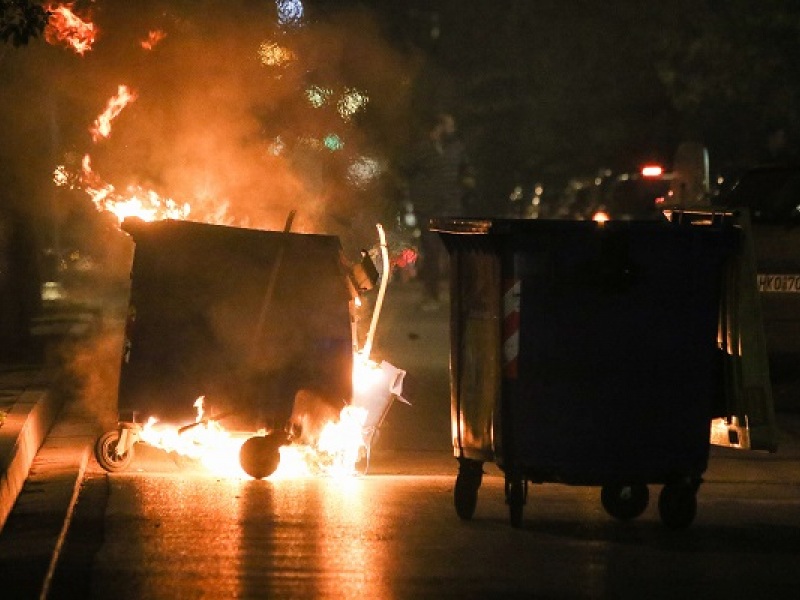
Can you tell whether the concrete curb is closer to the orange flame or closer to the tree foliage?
the orange flame

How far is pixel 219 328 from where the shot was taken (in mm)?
10516

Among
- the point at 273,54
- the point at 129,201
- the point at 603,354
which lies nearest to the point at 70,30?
the point at 273,54

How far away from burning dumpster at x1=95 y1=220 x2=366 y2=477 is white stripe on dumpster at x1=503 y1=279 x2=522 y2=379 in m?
1.99

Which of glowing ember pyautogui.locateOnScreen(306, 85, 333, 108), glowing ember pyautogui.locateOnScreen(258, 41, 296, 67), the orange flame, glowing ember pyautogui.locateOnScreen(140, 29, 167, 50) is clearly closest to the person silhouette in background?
glowing ember pyautogui.locateOnScreen(306, 85, 333, 108)

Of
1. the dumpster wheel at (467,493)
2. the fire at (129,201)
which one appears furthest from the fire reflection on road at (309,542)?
the fire at (129,201)

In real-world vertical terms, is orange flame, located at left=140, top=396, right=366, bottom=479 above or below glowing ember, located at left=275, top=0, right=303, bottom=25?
below

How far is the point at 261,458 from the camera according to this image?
10.6m

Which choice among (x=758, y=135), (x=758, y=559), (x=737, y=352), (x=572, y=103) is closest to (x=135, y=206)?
(x=737, y=352)

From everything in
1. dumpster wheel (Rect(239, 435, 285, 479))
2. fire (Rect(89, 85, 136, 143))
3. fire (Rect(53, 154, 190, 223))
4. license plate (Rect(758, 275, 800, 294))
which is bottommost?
dumpster wheel (Rect(239, 435, 285, 479))

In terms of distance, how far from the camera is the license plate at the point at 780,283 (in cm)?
1383

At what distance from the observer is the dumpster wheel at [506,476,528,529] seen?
8961 mm

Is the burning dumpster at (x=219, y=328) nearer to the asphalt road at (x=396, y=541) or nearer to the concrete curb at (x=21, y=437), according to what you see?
the asphalt road at (x=396, y=541)

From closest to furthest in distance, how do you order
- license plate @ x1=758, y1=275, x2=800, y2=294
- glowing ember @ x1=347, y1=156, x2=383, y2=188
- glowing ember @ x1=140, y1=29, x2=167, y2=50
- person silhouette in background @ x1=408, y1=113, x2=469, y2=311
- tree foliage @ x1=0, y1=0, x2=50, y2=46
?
1. tree foliage @ x1=0, y1=0, x2=50, y2=46
2. license plate @ x1=758, y1=275, x2=800, y2=294
3. glowing ember @ x1=140, y1=29, x2=167, y2=50
4. glowing ember @ x1=347, y1=156, x2=383, y2=188
5. person silhouette in background @ x1=408, y1=113, x2=469, y2=311

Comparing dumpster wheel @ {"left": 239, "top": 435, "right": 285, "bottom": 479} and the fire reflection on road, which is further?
dumpster wheel @ {"left": 239, "top": 435, "right": 285, "bottom": 479}
